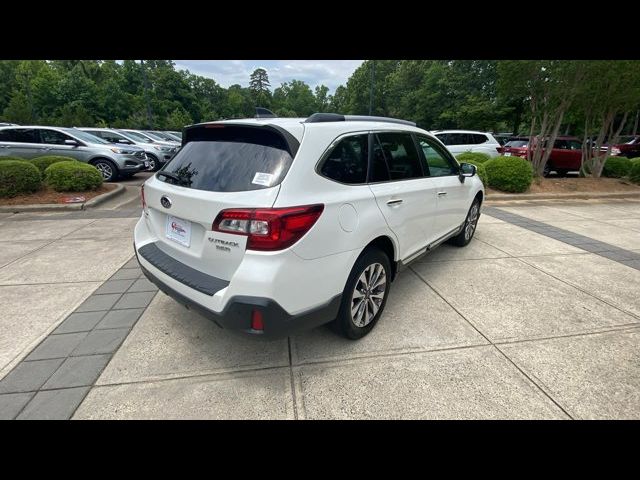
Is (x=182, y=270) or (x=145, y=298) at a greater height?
(x=182, y=270)

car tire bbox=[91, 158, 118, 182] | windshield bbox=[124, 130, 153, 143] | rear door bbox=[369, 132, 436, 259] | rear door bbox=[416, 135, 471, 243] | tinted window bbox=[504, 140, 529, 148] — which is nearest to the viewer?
rear door bbox=[369, 132, 436, 259]

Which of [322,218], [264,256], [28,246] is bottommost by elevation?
[28,246]

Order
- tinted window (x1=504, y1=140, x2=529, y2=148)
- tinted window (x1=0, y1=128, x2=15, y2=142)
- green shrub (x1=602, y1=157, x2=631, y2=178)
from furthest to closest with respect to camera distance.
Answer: tinted window (x1=504, y1=140, x2=529, y2=148)
green shrub (x1=602, y1=157, x2=631, y2=178)
tinted window (x1=0, y1=128, x2=15, y2=142)

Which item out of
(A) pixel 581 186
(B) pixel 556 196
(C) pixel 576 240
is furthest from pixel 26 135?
(A) pixel 581 186

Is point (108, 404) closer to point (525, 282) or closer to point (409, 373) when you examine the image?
point (409, 373)

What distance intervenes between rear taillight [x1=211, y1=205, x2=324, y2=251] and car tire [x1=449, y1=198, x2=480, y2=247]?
11.2 ft

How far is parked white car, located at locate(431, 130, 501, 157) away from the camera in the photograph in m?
11.5

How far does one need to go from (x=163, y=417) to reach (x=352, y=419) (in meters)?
1.12

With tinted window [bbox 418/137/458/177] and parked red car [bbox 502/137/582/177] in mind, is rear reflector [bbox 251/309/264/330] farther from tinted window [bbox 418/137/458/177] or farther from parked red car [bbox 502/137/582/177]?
parked red car [bbox 502/137/582/177]

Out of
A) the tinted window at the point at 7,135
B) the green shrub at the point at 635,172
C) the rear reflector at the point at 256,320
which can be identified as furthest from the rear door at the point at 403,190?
the green shrub at the point at 635,172

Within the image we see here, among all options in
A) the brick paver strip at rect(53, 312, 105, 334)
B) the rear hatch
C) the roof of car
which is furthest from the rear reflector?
Answer: the brick paver strip at rect(53, 312, 105, 334)

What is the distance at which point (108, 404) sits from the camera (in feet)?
6.69

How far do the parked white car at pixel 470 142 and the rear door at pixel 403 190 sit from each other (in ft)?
29.9

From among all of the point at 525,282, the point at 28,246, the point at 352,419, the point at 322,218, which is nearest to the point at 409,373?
the point at 352,419
